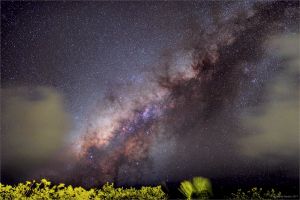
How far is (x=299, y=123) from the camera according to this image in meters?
14.2

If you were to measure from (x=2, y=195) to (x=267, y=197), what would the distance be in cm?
660

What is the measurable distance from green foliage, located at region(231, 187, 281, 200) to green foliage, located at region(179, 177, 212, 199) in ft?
2.92

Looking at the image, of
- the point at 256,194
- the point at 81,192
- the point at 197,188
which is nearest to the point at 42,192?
the point at 81,192

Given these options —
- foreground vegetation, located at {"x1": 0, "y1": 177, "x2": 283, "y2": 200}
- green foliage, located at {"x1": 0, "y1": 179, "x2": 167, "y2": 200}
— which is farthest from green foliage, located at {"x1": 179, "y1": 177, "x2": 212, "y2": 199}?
green foliage, located at {"x1": 0, "y1": 179, "x2": 167, "y2": 200}

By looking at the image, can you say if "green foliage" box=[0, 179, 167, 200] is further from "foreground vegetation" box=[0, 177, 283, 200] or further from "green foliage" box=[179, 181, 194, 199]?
"green foliage" box=[179, 181, 194, 199]

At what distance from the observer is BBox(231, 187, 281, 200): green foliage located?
11.1m

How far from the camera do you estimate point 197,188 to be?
11117 mm

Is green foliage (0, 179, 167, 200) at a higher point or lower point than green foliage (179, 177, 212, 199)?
lower

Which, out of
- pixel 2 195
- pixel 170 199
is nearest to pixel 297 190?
pixel 170 199

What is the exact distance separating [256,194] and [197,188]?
1.55 m

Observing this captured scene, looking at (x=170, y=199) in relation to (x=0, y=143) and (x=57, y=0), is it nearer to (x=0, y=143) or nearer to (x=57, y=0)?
(x=0, y=143)

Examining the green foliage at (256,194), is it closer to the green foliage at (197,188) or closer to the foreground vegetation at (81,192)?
Result: the foreground vegetation at (81,192)

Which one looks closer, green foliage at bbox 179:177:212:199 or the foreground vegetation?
the foreground vegetation

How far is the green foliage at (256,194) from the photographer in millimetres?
11148
